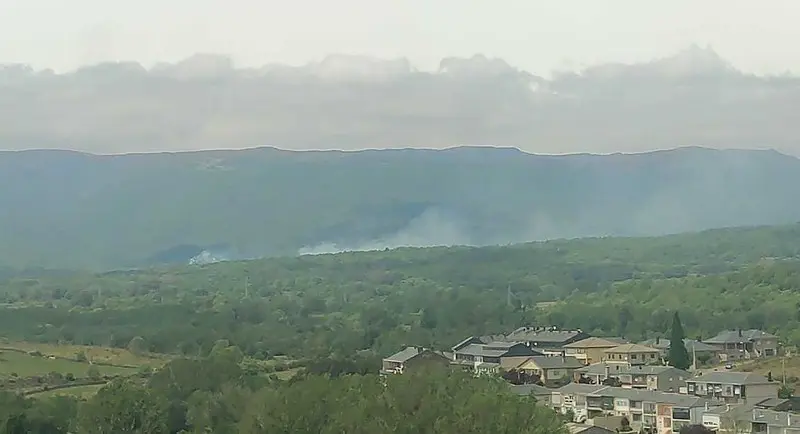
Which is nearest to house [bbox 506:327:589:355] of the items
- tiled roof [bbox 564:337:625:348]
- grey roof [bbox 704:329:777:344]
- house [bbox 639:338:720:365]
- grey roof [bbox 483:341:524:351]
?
tiled roof [bbox 564:337:625:348]

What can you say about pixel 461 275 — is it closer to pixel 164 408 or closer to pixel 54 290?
pixel 54 290

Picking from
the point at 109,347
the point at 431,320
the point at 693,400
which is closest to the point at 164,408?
the point at 693,400

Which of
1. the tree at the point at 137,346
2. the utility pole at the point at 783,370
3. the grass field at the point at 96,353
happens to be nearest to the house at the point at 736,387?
the utility pole at the point at 783,370

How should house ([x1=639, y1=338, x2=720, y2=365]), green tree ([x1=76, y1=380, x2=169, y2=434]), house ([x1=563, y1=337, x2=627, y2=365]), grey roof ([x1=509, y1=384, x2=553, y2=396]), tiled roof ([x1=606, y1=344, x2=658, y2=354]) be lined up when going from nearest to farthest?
green tree ([x1=76, y1=380, x2=169, y2=434]) < grey roof ([x1=509, y1=384, x2=553, y2=396]) < tiled roof ([x1=606, y1=344, x2=658, y2=354]) < house ([x1=639, y1=338, x2=720, y2=365]) < house ([x1=563, y1=337, x2=627, y2=365])

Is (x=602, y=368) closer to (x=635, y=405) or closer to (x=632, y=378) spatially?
(x=632, y=378)

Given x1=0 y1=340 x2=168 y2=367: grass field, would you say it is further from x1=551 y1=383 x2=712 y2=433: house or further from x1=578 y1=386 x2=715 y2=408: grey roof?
x1=578 y1=386 x2=715 y2=408: grey roof

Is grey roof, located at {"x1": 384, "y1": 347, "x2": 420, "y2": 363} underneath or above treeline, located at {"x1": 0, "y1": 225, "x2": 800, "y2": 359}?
above
